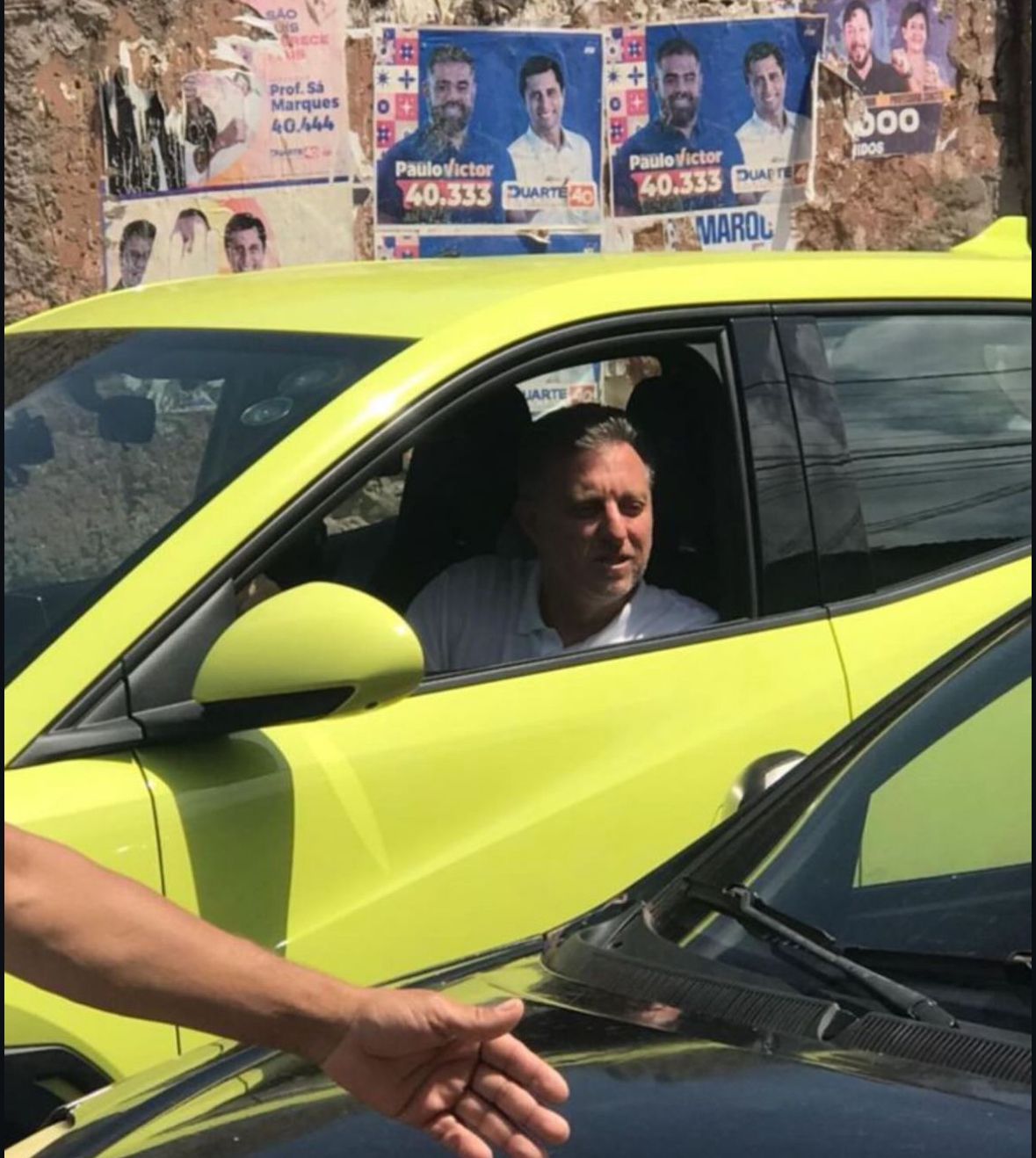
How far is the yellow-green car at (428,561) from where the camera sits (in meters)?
2.99

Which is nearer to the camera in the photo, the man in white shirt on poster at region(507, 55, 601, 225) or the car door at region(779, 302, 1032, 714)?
the car door at region(779, 302, 1032, 714)

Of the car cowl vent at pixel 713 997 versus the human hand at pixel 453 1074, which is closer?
the human hand at pixel 453 1074

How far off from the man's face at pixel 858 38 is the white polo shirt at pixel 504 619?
5.66 meters

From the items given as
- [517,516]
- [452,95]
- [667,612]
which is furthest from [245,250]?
[667,612]

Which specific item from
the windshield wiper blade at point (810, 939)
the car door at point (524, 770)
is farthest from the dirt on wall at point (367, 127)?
the windshield wiper blade at point (810, 939)

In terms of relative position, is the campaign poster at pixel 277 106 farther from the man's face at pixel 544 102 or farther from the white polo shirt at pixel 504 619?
the white polo shirt at pixel 504 619

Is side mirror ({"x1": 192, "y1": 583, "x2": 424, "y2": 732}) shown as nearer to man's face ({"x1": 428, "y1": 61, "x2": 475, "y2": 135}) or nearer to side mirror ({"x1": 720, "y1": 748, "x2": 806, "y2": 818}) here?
side mirror ({"x1": 720, "y1": 748, "x2": 806, "y2": 818})

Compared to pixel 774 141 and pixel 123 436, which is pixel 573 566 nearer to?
pixel 123 436

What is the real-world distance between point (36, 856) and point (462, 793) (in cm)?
121

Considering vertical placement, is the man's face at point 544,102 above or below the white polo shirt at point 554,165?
above

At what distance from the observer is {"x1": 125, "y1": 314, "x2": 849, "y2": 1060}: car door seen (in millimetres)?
3039

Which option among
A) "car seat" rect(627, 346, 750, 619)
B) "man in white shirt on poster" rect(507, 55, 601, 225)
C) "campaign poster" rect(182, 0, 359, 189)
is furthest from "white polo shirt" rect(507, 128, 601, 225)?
"car seat" rect(627, 346, 750, 619)

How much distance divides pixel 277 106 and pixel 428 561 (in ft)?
13.8

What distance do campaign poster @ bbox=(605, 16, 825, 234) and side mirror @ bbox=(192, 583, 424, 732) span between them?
18.5ft
